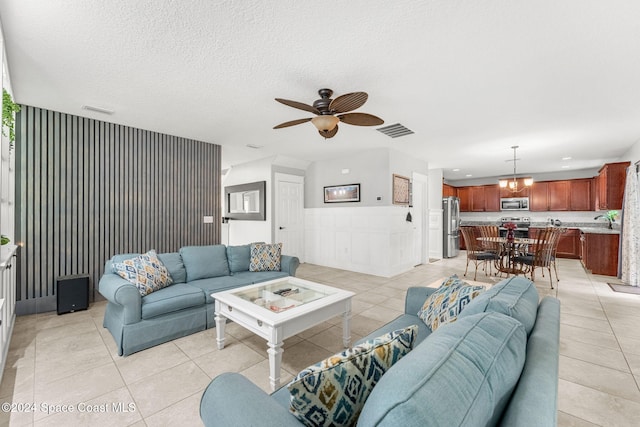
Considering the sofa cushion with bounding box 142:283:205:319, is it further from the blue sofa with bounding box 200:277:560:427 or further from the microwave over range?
the microwave over range

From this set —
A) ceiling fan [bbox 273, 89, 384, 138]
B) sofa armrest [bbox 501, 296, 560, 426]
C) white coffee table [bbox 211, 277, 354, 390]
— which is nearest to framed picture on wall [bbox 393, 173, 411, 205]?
ceiling fan [bbox 273, 89, 384, 138]

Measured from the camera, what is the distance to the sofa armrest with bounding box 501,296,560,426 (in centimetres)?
72

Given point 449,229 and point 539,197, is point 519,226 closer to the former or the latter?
point 539,197

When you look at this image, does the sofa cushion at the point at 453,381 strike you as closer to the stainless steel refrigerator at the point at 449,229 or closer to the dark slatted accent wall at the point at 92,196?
the dark slatted accent wall at the point at 92,196

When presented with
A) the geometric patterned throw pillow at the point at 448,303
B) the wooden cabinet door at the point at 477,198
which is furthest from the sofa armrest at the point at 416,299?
the wooden cabinet door at the point at 477,198

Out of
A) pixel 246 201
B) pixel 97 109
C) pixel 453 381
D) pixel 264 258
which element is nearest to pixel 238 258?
pixel 264 258

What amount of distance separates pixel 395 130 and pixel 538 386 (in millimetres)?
3953

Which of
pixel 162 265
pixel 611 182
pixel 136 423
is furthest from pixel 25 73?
pixel 611 182

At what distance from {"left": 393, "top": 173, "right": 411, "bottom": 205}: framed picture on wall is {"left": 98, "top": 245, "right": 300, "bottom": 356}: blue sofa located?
2.77 meters

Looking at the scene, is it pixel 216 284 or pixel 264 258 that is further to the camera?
pixel 264 258

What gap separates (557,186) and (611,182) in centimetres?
283

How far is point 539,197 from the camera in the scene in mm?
8391

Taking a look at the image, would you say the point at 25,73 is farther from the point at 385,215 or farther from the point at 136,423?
the point at 385,215

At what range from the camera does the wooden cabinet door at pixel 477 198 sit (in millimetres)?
9508
